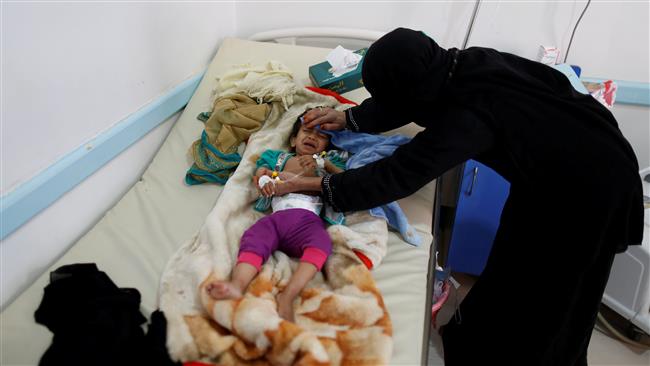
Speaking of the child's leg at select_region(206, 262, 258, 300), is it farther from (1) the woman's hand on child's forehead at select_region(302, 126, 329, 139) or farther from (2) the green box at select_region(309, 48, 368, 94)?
(2) the green box at select_region(309, 48, 368, 94)

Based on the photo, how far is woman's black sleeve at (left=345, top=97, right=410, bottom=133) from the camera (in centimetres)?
175

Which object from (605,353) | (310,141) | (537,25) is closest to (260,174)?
(310,141)

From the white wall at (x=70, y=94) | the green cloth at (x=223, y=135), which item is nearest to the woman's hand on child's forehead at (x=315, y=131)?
the green cloth at (x=223, y=135)

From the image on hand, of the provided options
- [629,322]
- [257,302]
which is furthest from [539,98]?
[629,322]

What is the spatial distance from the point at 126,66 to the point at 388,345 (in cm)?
142

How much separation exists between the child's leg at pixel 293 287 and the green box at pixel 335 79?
1044 mm

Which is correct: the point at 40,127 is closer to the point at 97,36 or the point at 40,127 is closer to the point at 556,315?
the point at 97,36

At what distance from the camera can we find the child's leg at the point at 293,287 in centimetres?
120

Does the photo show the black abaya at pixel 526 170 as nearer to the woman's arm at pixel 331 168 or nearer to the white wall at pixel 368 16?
the woman's arm at pixel 331 168

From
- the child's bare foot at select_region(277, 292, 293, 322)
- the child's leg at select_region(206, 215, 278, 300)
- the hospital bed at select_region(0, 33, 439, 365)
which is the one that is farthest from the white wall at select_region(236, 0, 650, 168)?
the child's bare foot at select_region(277, 292, 293, 322)

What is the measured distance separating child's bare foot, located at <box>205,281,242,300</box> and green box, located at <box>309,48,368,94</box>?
3.91 ft

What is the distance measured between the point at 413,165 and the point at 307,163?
20.2 inches

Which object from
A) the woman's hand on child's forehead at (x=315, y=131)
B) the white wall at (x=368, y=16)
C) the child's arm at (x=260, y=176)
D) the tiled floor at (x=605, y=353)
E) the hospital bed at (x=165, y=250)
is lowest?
the tiled floor at (x=605, y=353)

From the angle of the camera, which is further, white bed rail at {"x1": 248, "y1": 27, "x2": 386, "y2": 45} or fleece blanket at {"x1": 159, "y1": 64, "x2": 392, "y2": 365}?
white bed rail at {"x1": 248, "y1": 27, "x2": 386, "y2": 45}
